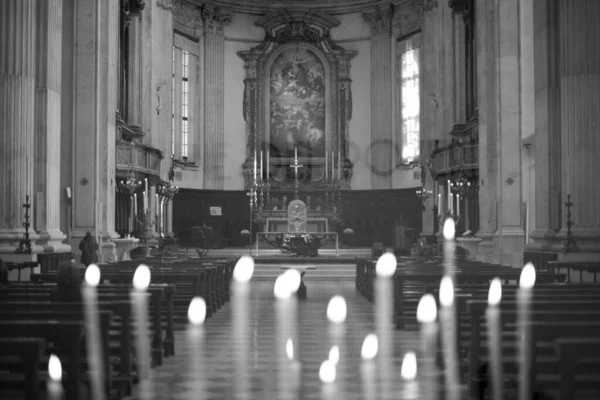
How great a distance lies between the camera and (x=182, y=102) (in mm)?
36125

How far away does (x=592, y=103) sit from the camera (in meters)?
13.5

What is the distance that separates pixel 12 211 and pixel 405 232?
58.6 ft

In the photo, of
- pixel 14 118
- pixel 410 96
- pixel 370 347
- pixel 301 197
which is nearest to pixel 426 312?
pixel 370 347

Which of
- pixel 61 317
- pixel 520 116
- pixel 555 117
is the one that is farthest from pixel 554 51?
pixel 61 317

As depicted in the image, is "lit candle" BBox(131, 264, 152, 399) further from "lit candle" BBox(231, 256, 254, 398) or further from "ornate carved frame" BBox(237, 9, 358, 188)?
"ornate carved frame" BBox(237, 9, 358, 188)

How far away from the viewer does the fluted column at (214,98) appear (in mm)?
36625

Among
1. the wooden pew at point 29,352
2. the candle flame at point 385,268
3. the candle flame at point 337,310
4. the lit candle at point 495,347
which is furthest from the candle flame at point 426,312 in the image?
the wooden pew at point 29,352

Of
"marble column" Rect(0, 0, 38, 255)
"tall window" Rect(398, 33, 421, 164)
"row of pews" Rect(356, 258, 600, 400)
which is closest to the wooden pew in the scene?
"row of pews" Rect(356, 258, 600, 400)

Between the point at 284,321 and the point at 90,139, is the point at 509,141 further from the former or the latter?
the point at 284,321

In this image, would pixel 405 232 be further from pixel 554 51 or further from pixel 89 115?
pixel 554 51

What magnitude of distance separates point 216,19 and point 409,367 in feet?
101

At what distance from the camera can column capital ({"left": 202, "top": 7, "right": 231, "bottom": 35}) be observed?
3646cm

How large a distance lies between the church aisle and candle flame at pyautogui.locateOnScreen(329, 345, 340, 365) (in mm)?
62

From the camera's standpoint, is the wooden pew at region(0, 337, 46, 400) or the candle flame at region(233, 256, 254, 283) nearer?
the wooden pew at region(0, 337, 46, 400)
